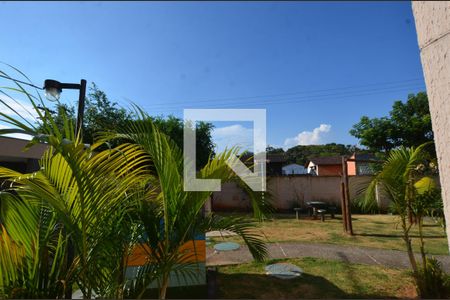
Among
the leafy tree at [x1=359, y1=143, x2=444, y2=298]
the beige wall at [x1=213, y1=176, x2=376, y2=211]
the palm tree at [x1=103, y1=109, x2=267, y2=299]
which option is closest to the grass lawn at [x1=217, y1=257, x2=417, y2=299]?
the leafy tree at [x1=359, y1=143, x2=444, y2=298]

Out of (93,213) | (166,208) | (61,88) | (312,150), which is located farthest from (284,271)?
(312,150)

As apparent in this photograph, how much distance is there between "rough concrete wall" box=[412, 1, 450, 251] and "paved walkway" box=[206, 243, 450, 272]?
5.15 m

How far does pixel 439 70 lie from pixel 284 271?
4780 millimetres

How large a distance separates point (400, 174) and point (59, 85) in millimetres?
4676

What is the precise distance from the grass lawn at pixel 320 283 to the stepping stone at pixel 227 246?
1.31m

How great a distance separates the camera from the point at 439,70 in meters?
0.87

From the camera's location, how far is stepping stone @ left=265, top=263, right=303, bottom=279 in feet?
15.5

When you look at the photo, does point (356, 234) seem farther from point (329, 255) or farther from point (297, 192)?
point (297, 192)

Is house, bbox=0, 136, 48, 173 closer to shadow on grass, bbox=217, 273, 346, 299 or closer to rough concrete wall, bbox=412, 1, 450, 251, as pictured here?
shadow on grass, bbox=217, 273, 346, 299

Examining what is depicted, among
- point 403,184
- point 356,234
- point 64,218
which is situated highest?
point 403,184

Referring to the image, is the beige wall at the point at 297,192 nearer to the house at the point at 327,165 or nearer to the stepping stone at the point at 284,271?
the stepping stone at the point at 284,271

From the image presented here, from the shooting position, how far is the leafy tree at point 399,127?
14637 millimetres

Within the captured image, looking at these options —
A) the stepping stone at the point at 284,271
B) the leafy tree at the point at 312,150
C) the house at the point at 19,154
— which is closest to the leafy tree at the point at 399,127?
the stepping stone at the point at 284,271

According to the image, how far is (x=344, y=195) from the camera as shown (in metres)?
8.48
